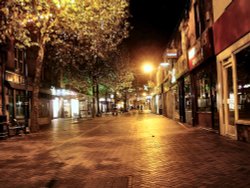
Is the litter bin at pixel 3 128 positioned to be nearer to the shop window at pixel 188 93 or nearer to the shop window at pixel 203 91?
the shop window at pixel 203 91

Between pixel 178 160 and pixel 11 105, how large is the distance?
16662 mm

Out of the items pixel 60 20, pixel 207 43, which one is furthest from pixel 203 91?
pixel 60 20

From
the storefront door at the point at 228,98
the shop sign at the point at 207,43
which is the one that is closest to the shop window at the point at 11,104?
the shop sign at the point at 207,43

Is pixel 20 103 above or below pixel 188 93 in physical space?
below

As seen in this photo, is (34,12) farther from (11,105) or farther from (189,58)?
(11,105)

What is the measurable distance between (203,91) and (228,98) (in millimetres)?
4556

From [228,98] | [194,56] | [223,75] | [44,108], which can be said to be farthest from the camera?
[44,108]

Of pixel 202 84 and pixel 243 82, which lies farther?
pixel 202 84

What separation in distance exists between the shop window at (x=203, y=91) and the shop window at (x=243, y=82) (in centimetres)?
460

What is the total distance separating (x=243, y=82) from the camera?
11.7 m

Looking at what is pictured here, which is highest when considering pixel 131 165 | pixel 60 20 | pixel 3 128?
pixel 60 20

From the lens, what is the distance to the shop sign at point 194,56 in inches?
680

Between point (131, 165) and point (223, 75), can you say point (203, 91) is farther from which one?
point (131, 165)

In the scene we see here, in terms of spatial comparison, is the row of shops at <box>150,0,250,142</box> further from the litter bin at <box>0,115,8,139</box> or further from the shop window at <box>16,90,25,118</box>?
the shop window at <box>16,90,25,118</box>
